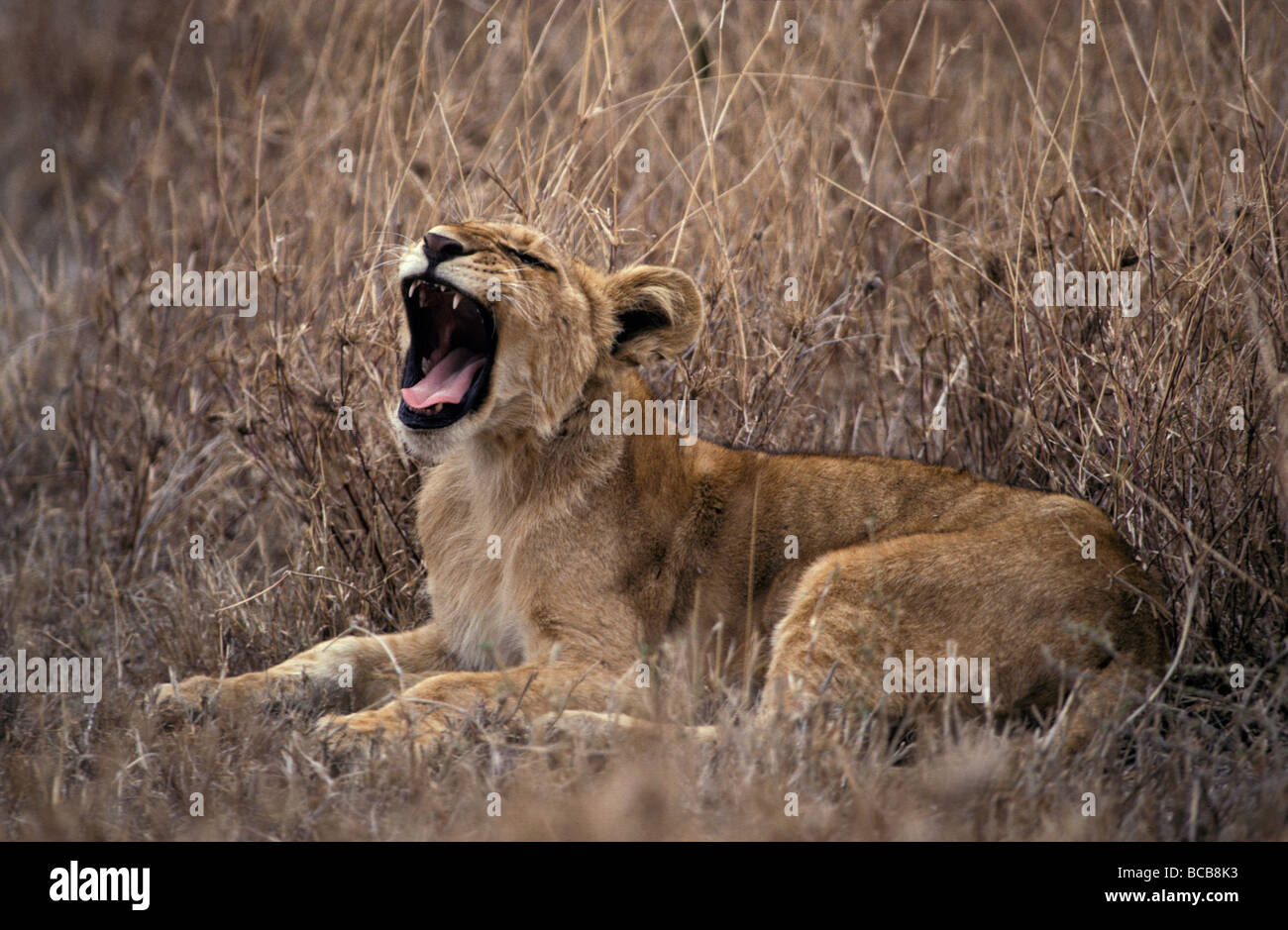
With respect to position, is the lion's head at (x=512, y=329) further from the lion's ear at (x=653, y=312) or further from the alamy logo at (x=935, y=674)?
the alamy logo at (x=935, y=674)

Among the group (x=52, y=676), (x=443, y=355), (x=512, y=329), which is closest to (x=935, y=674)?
(x=512, y=329)

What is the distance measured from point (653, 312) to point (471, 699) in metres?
1.34

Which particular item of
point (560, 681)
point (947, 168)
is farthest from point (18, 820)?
point (947, 168)

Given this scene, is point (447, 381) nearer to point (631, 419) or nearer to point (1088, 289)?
point (631, 419)

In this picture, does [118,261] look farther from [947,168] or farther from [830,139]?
[947,168]

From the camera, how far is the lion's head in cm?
406

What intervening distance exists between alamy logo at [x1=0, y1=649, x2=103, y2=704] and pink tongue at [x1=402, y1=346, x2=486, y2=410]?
4.35 ft

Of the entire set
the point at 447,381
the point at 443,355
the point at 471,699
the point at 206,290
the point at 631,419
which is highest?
the point at 206,290

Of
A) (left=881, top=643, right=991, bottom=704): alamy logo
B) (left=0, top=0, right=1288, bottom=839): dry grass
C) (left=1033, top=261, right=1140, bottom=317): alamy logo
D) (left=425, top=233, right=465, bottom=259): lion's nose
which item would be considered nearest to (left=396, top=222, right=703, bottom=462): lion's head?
(left=425, top=233, right=465, bottom=259): lion's nose

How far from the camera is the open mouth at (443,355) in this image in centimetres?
410

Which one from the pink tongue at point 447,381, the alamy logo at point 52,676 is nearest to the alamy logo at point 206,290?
the pink tongue at point 447,381

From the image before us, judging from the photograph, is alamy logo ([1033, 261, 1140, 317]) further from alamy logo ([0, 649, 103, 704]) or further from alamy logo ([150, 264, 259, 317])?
alamy logo ([0, 649, 103, 704])

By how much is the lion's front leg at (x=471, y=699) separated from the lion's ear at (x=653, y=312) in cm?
100

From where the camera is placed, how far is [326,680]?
4.33m
